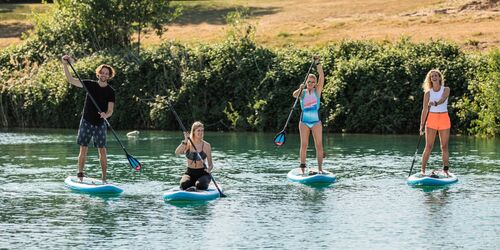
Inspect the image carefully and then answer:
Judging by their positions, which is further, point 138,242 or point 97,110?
point 97,110

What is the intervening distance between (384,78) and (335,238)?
78.2 feet

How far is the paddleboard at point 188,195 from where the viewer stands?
19.7 meters

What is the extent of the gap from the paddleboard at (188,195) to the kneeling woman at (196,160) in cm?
13

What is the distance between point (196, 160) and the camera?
1989 cm

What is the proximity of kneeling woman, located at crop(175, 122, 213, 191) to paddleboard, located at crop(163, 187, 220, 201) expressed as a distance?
133mm

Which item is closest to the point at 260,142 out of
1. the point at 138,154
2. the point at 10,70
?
the point at 138,154

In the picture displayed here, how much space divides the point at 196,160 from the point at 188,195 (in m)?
0.62

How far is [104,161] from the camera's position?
20828 millimetres

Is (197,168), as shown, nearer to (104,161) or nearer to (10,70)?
(104,161)

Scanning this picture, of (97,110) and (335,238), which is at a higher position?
(97,110)

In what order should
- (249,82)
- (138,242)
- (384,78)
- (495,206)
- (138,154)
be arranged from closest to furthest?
(138,242) < (495,206) < (138,154) < (384,78) < (249,82)

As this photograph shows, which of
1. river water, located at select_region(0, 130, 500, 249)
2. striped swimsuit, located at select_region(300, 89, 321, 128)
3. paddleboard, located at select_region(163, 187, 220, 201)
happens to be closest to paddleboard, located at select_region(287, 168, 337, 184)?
river water, located at select_region(0, 130, 500, 249)

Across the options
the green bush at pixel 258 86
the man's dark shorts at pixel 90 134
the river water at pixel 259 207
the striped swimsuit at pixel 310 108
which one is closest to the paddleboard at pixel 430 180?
the river water at pixel 259 207

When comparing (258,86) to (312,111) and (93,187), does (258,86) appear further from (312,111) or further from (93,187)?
(93,187)
